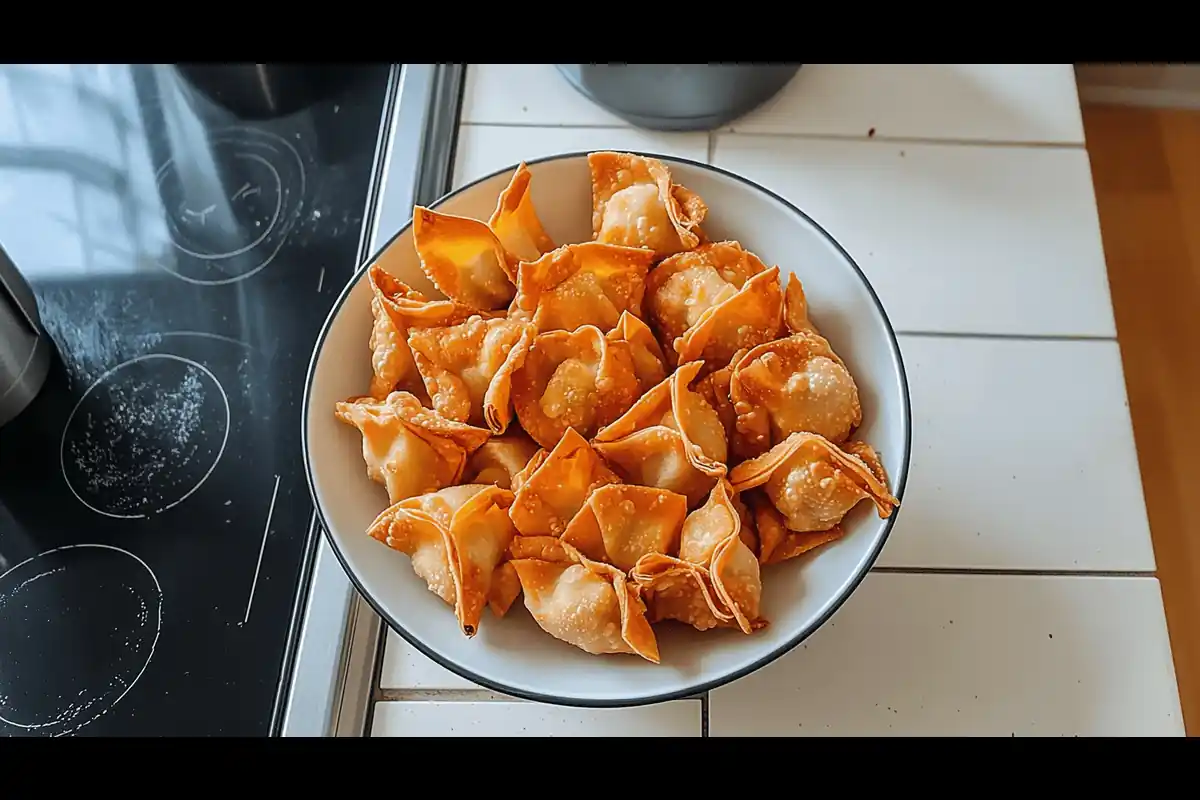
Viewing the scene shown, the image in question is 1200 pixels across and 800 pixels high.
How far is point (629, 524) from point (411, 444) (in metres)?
0.11

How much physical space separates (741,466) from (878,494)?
0.06 meters

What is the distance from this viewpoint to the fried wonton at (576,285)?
0.53 m

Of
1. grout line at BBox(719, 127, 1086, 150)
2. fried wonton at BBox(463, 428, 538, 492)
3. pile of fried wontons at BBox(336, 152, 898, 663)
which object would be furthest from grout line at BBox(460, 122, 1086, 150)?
fried wonton at BBox(463, 428, 538, 492)

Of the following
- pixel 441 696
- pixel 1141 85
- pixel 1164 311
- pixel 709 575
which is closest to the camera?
pixel 709 575

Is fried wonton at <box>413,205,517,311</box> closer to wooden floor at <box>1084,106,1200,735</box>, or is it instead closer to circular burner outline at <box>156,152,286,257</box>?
circular burner outline at <box>156,152,286,257</box>

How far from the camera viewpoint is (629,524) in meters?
0.48

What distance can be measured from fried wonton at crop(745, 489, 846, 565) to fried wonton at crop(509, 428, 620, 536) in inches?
3.0

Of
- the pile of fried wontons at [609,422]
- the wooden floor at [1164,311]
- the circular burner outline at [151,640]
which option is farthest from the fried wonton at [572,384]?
the wooden floor at [1164,311]

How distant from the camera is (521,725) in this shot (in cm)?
58

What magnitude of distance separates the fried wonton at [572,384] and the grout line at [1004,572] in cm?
21

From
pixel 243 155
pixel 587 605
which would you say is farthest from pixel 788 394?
pixel 243 155

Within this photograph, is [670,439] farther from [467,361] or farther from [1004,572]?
[1004,572]
